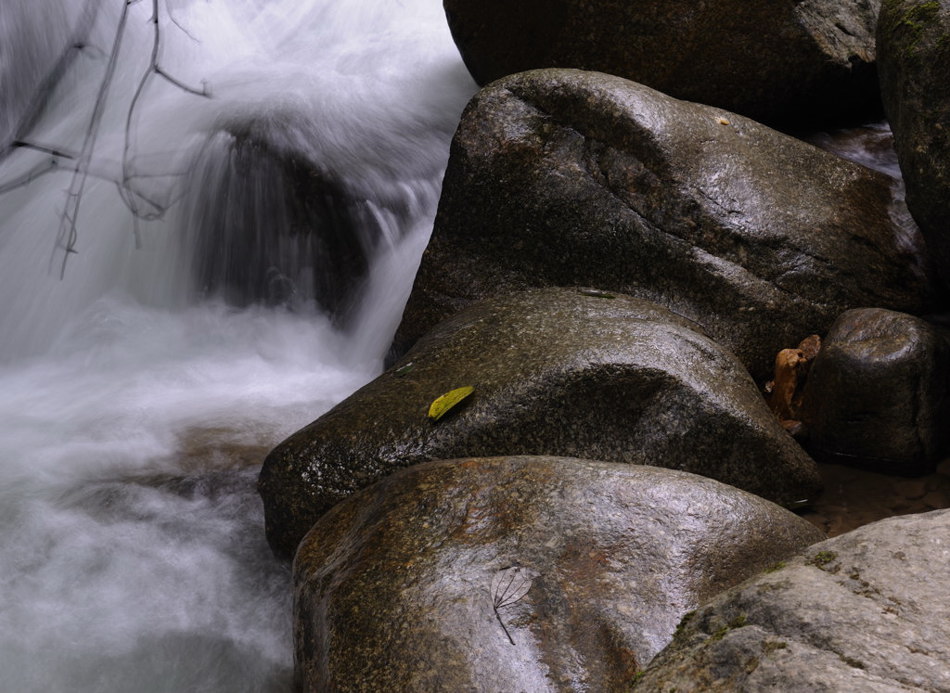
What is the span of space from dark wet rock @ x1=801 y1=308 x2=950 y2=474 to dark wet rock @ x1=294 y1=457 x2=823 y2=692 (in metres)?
1.19

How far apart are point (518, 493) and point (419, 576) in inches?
16.1

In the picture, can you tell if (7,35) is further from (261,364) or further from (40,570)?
(40,570)

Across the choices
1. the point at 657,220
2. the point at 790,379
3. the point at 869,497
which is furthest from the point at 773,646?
the point at 657,220

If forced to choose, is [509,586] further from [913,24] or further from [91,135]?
[91,135]

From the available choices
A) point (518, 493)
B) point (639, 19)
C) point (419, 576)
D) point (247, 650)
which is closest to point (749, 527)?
point (518, 493)

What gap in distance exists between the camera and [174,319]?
19.1 ft

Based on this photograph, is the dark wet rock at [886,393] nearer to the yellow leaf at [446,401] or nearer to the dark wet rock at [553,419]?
the dark wet rock at [553,419]

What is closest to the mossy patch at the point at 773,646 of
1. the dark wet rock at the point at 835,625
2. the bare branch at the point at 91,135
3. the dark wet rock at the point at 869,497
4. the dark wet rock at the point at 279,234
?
the dark wet rock at the point at 835,625

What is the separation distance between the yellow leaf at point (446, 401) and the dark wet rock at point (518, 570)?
482mm

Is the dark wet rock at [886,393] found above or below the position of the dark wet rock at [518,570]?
below

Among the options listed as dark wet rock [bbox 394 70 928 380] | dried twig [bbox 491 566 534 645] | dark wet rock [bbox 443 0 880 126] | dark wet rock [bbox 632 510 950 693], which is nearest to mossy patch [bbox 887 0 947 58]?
dark wet rock [bbox 394 70 928 380]

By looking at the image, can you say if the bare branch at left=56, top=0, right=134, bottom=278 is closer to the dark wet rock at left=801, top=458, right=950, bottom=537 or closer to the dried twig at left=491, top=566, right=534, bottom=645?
the dried twig at left=491, top=566, right=534, bottom=645

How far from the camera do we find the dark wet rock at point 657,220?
4.57 metres

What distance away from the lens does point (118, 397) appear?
16.5 ft
